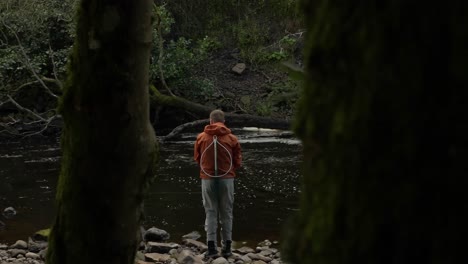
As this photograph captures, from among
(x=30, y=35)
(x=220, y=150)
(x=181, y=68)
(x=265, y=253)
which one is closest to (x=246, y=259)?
(x=265, y=253)

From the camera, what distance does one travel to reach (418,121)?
1.01 m

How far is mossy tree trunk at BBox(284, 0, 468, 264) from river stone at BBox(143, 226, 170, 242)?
34.3 feet

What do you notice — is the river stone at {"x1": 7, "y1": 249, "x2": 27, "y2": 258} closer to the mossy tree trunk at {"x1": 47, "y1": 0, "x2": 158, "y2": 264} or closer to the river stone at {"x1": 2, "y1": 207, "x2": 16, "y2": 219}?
the river stone at {"x1": 2, "y1": 207, "x2": 16, "y2": 219}

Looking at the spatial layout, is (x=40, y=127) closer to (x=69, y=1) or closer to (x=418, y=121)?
(x=69, y=1)

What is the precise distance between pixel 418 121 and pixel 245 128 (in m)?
21.2

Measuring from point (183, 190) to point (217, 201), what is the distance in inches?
223

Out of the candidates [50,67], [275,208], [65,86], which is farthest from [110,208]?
[50,67]

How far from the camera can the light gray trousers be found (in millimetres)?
9016

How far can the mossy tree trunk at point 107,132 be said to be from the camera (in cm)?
295

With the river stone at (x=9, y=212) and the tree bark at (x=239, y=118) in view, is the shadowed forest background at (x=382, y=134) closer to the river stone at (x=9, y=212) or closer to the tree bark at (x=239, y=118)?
the river stone at (x=9, y=212)

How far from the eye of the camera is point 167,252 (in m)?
10.5

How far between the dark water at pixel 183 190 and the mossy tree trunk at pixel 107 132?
8470 mm

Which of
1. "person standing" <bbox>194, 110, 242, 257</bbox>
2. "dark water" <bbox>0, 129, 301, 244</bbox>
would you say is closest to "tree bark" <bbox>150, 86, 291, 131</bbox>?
"dark water" <bbox>0, 129, 301, 244</bbox>

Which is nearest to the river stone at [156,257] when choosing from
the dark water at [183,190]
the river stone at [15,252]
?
the dark water at [183,190]
